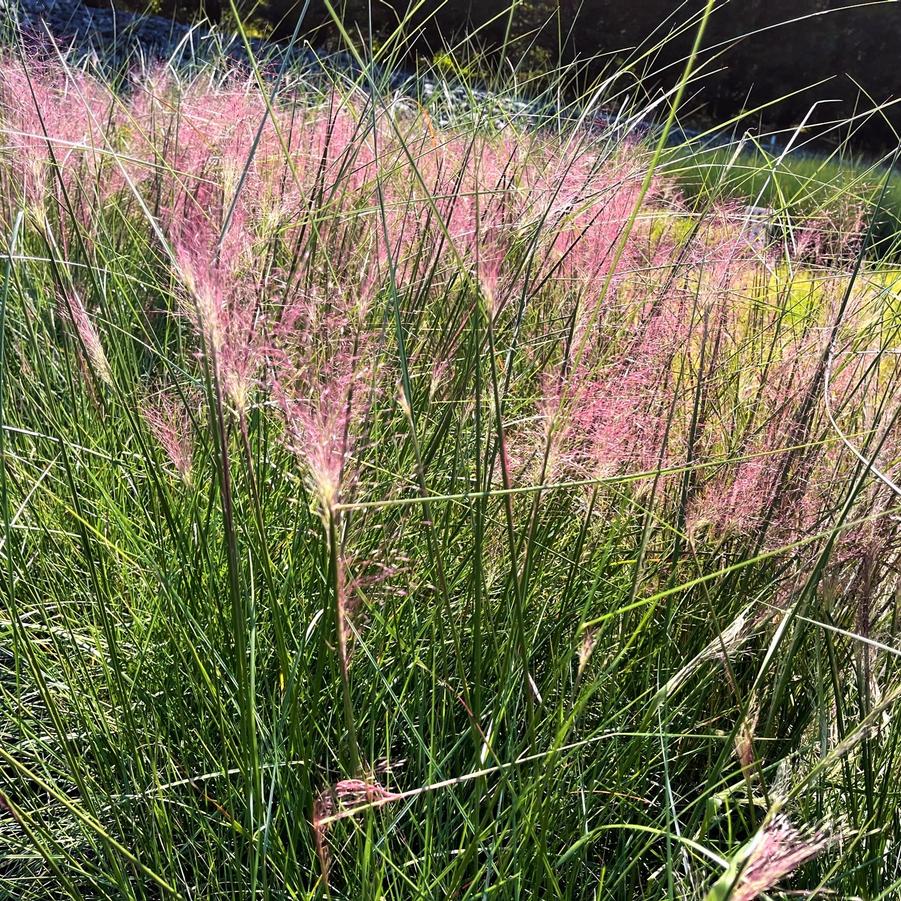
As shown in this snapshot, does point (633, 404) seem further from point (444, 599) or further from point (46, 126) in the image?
point (46, 126)

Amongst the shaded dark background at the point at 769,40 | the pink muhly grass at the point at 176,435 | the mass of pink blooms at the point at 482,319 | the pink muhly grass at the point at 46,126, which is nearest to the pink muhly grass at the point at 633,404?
the mass of pink blooms at the point at 482,319

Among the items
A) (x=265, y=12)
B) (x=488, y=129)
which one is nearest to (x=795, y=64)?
(x=265, y=12)

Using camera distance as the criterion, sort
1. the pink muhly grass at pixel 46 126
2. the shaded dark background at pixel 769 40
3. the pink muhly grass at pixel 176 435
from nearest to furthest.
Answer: the pink muhly grass at pixel 176 435 < the pink muhly grass at pixel 46 126 < the shaded dark background at pixel 769 40

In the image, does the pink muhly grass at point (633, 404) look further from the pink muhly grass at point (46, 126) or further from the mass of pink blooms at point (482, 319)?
the pink muhly grass at point (46, 126)

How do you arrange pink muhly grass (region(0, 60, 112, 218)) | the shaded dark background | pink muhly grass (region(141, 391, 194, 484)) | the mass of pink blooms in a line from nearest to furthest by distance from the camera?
1. the mass of pink blooms
2. pink muhly grass (region(141, 391, 194, 484))
3. pink muhly grass (region(0, 60, 112, 218))
4. the shaded dark background

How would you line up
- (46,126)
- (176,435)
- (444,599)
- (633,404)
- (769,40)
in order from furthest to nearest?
1. (769,40)
2. (46,126)
3. (633,404)
4. (176,435)
5. (444,599)

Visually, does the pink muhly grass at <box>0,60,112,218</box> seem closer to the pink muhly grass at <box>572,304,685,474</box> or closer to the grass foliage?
the grass foliage

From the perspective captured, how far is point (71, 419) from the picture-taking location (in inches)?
49.0

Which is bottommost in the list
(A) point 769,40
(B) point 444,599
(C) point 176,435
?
(C) point 176,435

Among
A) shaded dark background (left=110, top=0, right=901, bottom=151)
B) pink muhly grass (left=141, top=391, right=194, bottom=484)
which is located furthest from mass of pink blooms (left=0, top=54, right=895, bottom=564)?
shaded dark background (left=110, top=0, right=901, bottom=151)

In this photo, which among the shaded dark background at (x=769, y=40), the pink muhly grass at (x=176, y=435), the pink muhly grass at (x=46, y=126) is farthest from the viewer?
the shaded dark background at (x=769, y=40)

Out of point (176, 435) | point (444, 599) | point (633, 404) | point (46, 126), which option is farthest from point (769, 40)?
point (444, 599)

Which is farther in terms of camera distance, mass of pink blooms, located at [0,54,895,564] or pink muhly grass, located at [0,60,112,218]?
pink muhly grass, located at [0,60,112,218]

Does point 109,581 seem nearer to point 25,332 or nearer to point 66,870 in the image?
point 66,870
